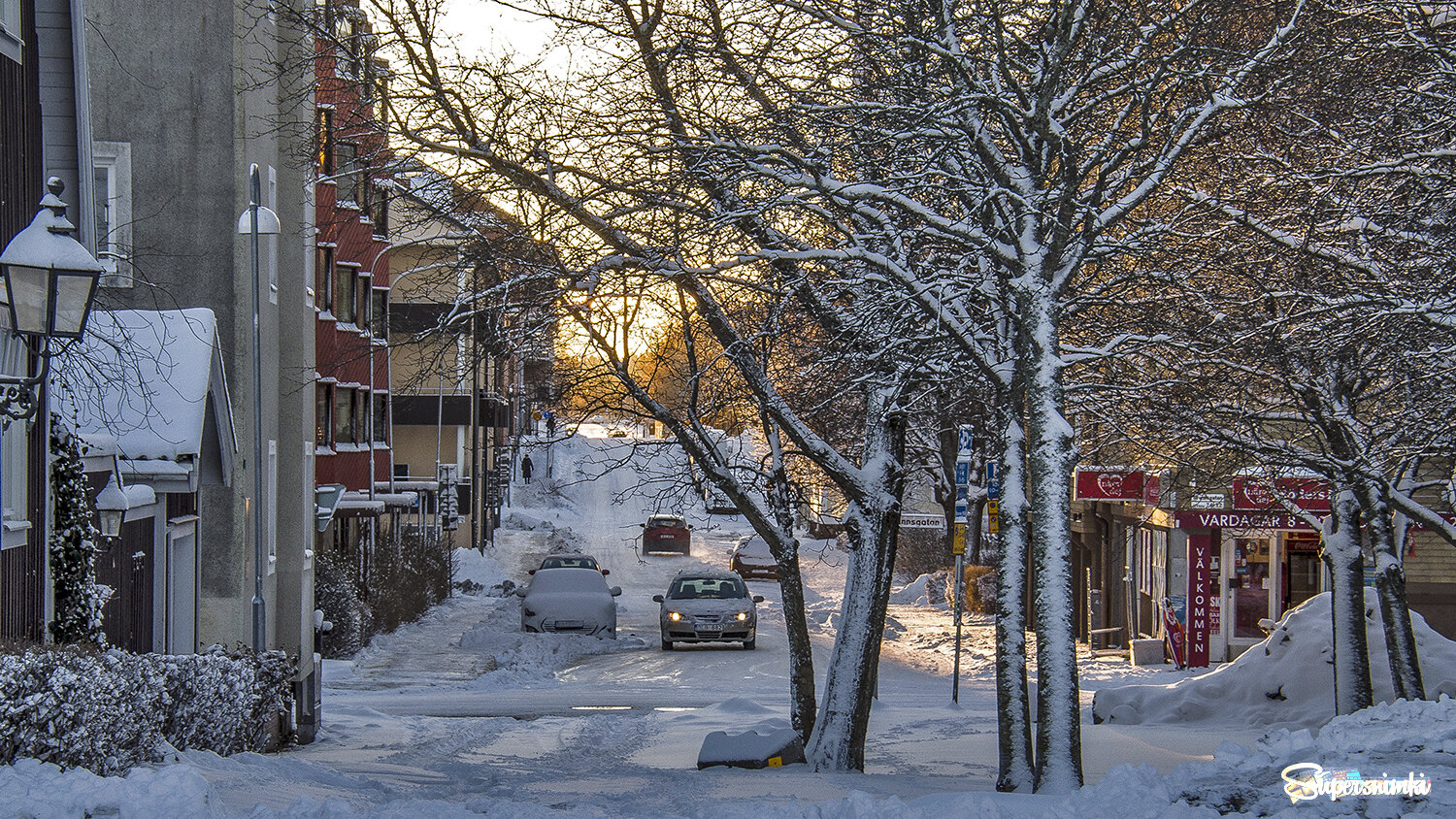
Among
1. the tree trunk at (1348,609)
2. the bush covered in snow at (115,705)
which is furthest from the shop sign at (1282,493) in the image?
the bush covered in snow at (115,705)

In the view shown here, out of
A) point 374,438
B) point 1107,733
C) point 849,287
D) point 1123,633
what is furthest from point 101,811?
point 374,438

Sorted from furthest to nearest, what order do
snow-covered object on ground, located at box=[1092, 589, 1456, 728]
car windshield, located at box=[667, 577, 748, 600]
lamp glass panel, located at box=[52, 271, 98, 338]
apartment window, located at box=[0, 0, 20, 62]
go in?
car windshield, located at box=[667, 577, 748, 600] → snow-covered object on ground, located at box=[1092, 589, 1456, 728] → apartment window, located at box=[0, 0, 20, 62] → lamp glass panel, located at box=[52, 271, 98, 338]

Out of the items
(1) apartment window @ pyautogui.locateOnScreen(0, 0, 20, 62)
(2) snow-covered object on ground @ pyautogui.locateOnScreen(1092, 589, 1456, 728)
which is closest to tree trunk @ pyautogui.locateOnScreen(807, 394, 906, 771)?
(2) snow-covered object on ground @ pyautogui.locateOnScreen(1092, 589, 1456, 728)

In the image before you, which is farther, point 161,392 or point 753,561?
point 753,561

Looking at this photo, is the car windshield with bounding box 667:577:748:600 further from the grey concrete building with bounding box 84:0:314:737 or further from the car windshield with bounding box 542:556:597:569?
the grey concrete building with bounding box 84:0:314:737

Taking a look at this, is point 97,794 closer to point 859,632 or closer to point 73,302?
point 73,302

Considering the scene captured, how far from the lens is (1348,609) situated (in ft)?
46.5

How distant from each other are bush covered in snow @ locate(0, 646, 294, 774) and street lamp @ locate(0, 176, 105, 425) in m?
1.70

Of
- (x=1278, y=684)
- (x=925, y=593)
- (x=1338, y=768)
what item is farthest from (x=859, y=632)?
(x=925, y=593)

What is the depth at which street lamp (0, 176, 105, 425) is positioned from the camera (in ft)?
26.7

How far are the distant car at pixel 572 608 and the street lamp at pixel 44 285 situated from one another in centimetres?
1847

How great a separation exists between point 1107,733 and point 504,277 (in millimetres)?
7710

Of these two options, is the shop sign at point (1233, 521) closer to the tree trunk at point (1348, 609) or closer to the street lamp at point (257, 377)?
the tree trunk at point (1348, 609)

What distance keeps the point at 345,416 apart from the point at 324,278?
17.3ft
